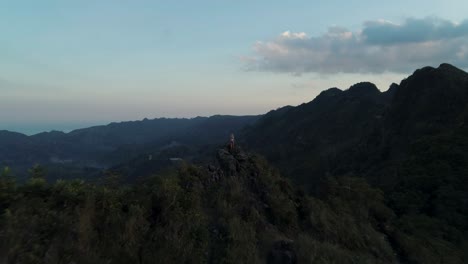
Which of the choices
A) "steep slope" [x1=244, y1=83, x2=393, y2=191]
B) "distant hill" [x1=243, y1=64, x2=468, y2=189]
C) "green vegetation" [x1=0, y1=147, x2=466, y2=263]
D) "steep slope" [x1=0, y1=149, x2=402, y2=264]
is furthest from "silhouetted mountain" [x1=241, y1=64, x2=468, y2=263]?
"steep slope" [x1=0, y1=149, x2=402, y2=264]

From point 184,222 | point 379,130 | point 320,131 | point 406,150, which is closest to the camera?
point 184,222

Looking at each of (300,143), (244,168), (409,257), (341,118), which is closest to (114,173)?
(244,168)

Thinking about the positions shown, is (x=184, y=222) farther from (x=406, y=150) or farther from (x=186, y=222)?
(x=406, y=150)

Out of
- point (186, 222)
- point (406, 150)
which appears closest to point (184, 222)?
point (186, 222)

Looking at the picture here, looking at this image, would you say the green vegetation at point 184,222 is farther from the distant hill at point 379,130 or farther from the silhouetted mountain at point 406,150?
the distant hill at point 379,130

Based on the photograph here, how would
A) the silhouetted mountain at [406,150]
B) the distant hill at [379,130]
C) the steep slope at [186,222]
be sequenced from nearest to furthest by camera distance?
the steep slope at [186,222] < the silhouetted mountain at [406,150] < the distant hill at [379,130]

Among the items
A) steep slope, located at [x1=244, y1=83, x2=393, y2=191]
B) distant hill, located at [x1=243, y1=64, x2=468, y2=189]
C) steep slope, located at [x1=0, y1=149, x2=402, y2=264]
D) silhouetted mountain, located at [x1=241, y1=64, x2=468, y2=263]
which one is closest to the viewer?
steep slope, located at [x1=0, y1=149, x2=402, y2=264]

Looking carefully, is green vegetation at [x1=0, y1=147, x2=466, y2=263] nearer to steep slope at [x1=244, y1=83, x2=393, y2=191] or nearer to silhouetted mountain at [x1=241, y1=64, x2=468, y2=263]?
silhouetted mountain at [x1=241, y1=64, x2=468, y2=263]

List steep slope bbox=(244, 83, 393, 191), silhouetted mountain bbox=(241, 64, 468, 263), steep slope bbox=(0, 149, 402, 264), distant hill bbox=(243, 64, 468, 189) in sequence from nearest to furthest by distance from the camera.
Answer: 1. steep slope bbox=(0, 149, 402, 264)
2. silhouetted mountain bbox=(241, 64, 468, 263)
3. distant hill bbox=(243, 64, 468, 189)
4. steep slope bbox=(244, 83, 393, 191)

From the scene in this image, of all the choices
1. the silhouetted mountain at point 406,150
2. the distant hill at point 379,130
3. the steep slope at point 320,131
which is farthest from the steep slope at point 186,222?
the steep slope at point 320,131

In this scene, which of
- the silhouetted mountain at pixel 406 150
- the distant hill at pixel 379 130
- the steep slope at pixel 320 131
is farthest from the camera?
the steep slope at pixel 320 131

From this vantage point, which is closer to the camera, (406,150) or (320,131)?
(406,150)

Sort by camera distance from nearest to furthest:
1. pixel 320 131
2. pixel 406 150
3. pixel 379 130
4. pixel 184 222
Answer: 1. pixel 184 222
2. pixel 406 150
3. pixel 379 130
4. pixel 320 131

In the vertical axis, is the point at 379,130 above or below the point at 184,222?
below
